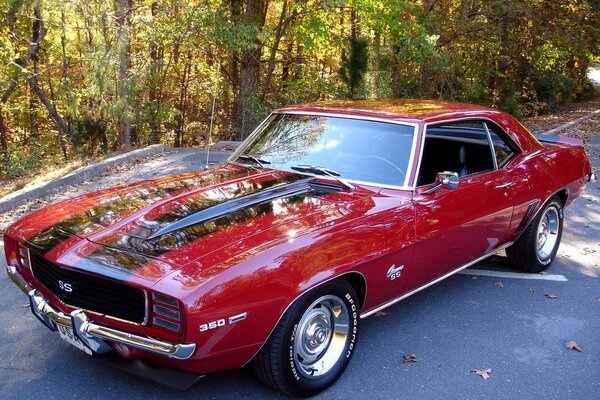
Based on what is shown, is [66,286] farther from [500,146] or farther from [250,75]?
[250,75]

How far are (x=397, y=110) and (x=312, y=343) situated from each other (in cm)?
209

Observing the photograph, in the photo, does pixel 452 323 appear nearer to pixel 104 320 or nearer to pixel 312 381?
pixel 312 381

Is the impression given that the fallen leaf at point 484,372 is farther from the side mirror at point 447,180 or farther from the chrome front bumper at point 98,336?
the chrome front bumper at point 98,336

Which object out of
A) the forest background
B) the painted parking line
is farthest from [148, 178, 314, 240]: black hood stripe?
the forest background

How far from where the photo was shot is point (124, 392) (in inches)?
123

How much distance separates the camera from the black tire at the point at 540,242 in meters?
5.05

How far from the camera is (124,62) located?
10844 millimetres

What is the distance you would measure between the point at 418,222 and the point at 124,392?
6.87 ft

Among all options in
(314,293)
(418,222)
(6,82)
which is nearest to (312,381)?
(314,293)

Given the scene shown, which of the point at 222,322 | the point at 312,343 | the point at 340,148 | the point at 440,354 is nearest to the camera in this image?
the point at 222,322

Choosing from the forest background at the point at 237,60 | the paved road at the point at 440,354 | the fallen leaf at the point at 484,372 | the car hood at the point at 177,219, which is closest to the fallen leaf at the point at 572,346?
the paved road at the point at 440,354

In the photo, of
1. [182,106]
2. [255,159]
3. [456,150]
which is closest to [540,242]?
[456,150]

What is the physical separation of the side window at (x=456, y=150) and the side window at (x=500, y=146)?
9 cm

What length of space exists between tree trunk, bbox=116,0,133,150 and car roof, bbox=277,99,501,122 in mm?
7059
